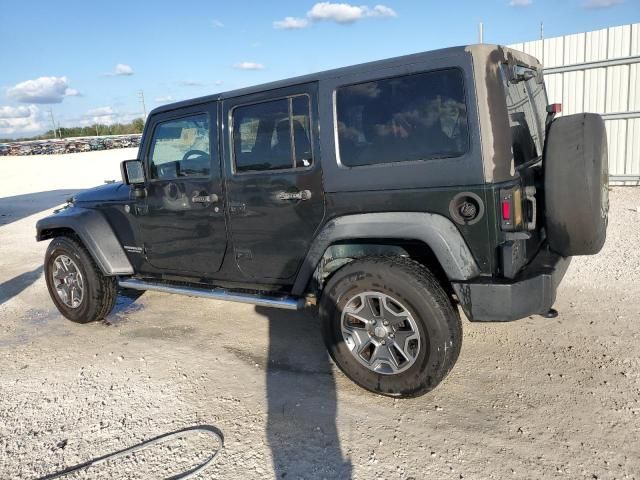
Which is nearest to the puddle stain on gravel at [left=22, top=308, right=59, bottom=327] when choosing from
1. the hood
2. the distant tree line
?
the hood

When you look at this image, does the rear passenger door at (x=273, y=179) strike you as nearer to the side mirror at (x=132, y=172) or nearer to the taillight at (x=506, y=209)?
the side mirror at (x=132, y=172)

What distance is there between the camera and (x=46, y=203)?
13828mm

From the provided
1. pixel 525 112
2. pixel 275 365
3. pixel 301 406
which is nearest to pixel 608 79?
pixel 525 112

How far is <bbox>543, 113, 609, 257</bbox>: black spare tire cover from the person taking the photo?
9.05 feet

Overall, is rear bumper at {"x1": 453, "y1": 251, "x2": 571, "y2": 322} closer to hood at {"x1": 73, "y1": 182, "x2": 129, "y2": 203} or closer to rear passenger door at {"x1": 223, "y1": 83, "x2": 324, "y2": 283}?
rear passenger door at {"x1": 223, "y1": 83, "x2": 324, "y2": 283}

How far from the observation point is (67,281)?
15.9ft

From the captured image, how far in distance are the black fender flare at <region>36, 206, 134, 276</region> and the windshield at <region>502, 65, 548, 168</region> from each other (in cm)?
344

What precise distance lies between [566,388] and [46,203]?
14260mm

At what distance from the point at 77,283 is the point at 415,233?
3.48 metres

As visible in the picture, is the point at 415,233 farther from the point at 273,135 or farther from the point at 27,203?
the point at 27,203

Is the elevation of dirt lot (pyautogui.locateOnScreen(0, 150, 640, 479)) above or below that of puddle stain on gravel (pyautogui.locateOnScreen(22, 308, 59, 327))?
below

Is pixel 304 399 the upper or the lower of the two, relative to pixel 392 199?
lower

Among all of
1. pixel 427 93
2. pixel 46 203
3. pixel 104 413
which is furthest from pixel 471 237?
pixel 46 203

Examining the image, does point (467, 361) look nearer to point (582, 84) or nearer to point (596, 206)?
point (596, 206)
